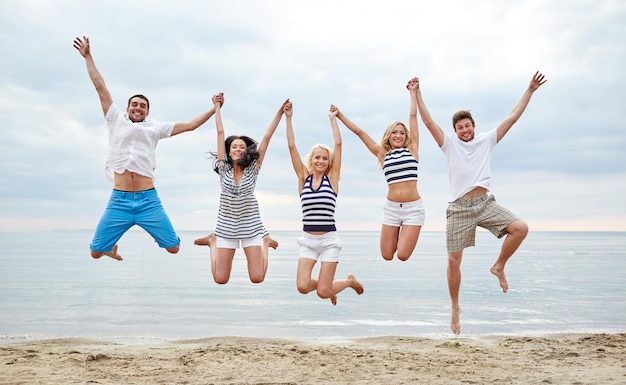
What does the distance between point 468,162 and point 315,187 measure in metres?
2.24

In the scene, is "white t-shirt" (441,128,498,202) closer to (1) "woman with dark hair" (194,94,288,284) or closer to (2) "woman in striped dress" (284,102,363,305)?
(2) "woman in striped dress" (284,102,363,305)

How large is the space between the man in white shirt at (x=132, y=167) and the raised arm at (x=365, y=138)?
6.11 feet

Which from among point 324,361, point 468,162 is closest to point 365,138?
point 468,162

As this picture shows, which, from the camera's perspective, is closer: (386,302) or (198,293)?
(386,302)

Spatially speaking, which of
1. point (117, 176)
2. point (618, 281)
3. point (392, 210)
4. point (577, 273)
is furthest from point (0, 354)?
point (577, 273)

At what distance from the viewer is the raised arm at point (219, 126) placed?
8.47 m

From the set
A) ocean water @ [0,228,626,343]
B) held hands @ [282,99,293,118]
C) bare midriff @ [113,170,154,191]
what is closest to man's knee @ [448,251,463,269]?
held hands @ [282,99,293,118]

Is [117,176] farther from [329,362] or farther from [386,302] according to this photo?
[386,302]

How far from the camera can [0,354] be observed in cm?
1241

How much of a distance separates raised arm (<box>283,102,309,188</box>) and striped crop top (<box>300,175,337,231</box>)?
0.28 meters

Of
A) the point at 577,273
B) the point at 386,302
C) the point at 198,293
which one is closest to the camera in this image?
the point at 386,302

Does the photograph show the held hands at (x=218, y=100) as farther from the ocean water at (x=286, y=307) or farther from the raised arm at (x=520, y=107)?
the ocean water at (x=286, y=307)

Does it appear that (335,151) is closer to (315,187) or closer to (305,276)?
(315,187)

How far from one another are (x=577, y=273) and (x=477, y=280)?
7284 mm
